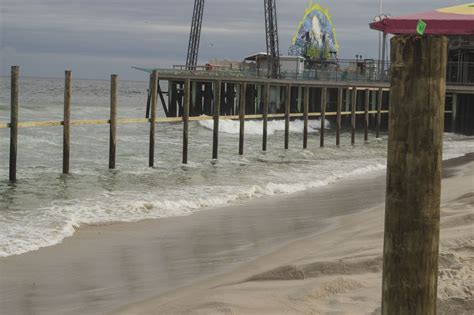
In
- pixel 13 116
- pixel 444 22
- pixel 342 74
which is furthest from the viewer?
pixel 342 74

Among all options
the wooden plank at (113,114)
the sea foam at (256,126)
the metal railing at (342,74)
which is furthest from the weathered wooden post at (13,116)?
the metal railing at (342,74)

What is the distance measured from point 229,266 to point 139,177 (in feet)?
32.4

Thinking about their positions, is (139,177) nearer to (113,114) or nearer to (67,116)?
(113,114)

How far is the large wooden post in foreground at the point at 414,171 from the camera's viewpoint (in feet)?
10.7

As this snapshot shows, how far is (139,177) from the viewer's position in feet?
55.4

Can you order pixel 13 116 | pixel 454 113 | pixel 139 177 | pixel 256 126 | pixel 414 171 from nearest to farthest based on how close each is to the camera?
pixel 414 171
pixel 13 116
pixel 139 177
pixel 454 113
pixel 256 126

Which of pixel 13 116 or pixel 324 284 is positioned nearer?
pixel 324 284

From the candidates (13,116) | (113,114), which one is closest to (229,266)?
(13,116)

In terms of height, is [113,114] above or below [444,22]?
below

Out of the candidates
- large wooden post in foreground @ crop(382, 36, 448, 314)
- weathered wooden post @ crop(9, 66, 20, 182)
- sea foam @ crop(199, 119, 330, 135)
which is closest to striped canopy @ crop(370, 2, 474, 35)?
large wooden post in foreground @ crop(382, 36, 448, 314)

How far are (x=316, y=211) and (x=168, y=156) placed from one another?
38.0 feet

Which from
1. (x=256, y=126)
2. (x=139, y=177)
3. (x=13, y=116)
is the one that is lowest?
(x=139, y=177)

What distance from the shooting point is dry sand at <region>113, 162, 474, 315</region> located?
477 cm

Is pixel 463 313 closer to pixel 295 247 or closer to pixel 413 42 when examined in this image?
pixel 413 42
